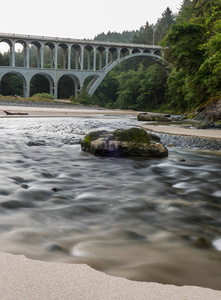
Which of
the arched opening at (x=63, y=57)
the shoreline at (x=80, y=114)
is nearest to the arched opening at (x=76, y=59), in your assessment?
the arched opening at (x=63, y=57)

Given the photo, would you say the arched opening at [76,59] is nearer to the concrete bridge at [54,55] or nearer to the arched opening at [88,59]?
the concrete bridge at [54,55]

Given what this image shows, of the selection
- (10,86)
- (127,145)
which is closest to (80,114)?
(127,145)

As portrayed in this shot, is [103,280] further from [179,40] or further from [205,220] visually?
[179,40]

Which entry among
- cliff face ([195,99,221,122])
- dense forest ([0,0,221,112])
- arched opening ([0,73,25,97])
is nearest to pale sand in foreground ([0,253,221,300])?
dense forest ([0,0,221,112])

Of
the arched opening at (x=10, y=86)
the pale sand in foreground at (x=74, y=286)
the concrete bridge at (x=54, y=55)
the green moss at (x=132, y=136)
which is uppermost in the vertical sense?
the concrete bridge at (x=54, y=55)

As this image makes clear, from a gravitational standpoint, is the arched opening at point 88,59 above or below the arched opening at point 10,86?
above

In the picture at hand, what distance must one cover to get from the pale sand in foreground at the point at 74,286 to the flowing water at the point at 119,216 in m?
0.15

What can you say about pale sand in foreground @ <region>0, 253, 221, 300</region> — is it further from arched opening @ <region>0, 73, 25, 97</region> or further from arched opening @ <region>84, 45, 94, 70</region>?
arched opening @ <region>0, 73, 25, 97</region>

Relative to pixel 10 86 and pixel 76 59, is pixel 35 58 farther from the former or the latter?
pixel 76 59

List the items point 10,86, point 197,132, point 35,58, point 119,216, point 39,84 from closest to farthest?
point 119,216 < point 197,132 < point 10,86 < point 39,84 < point 35,58

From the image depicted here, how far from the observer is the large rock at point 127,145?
25.6ft

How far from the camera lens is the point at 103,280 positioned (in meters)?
1.94

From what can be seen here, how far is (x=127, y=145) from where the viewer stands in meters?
7.86

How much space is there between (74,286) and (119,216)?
1.74m
